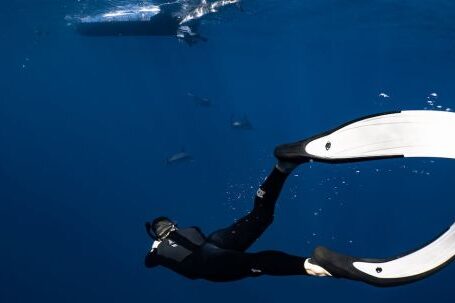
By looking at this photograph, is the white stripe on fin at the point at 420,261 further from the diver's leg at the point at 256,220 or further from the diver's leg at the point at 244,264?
the diver's leg at the point at 256,220

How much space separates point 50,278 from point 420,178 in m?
63.2

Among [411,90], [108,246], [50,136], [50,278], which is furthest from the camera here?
[50,136]

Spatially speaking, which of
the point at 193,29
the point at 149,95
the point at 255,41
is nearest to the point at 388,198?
the point at 255,41

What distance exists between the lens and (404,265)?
3133 millimetres

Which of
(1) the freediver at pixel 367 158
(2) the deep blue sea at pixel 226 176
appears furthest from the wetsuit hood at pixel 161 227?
(2) the deep blue sea at pixel 226 176

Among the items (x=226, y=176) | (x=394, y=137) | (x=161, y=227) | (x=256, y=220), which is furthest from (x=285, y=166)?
(x=226, y=176)

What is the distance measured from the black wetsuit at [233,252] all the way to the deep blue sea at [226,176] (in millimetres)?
11356

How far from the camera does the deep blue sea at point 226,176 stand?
2234cm

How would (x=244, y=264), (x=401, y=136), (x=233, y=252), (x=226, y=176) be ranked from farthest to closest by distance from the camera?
(x=226, y=176) → (x=233, y=252) → (x=244, y=264) → (x=401, y=136)

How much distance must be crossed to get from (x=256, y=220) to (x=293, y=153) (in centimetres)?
146

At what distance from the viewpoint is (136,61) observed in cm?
4003

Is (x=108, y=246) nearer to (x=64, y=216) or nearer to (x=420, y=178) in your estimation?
(x=64, y=216)

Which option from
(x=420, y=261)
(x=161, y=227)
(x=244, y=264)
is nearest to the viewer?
(x=420, y=261)

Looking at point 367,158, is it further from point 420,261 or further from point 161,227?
point 161,227
